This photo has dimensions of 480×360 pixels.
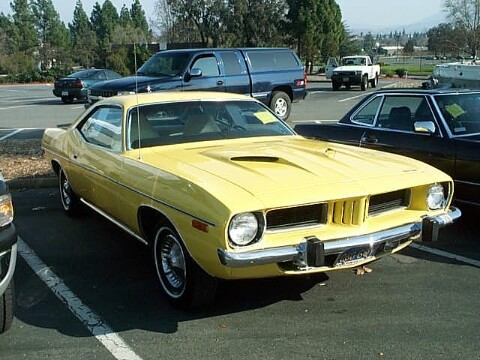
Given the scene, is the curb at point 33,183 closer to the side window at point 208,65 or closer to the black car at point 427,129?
the black car at point 427,129

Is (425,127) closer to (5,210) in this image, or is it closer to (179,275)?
(179,275)

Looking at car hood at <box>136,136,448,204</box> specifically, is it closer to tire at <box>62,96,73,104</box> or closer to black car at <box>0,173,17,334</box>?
black car at <box>0,173,17,334</box>

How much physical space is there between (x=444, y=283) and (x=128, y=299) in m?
2.46

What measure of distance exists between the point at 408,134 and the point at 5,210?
437cm

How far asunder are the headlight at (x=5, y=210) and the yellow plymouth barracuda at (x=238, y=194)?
960 millimetres

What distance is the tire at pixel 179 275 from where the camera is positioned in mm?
3719

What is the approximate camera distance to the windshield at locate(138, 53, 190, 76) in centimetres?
1247

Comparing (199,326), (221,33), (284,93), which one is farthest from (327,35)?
(199,326)

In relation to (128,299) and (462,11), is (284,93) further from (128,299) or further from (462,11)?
(462,11)

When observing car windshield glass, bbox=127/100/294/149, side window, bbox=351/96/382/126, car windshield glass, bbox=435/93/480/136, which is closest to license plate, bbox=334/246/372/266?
car windshield glass, bbox=127/100/294/149

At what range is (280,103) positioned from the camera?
14.2 meters

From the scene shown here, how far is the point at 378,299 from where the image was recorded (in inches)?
161

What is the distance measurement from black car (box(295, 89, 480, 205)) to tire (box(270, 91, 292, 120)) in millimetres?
6813

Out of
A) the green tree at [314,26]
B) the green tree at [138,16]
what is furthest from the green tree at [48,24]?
the green tree at [314,26]
